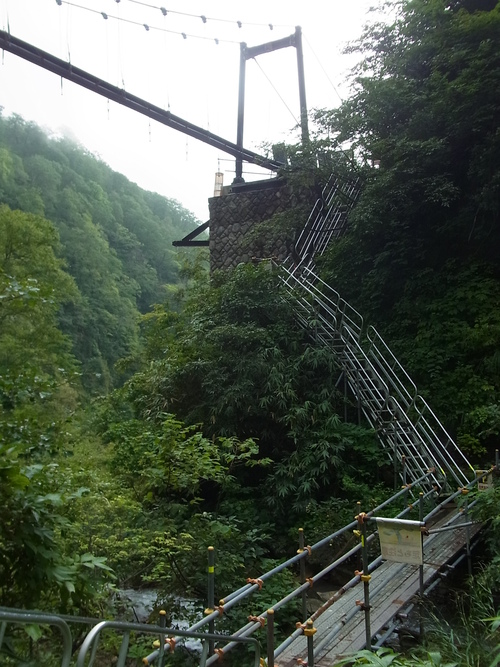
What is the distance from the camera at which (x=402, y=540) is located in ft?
11.8

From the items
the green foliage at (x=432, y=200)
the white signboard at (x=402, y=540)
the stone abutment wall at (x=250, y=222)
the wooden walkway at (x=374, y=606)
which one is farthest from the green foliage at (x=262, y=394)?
the white signboard at (x=402, y=540)

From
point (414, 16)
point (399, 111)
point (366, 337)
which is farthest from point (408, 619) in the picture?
point (414, 16)

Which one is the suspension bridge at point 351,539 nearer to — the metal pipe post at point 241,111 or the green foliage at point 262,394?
the green foliage at point 262,394

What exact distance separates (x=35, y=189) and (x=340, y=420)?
33112 mm

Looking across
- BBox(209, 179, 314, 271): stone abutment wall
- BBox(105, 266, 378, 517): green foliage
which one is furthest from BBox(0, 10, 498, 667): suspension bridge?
BBox(209, 179, 314, 271): stone abutment wall

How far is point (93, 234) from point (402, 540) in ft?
121

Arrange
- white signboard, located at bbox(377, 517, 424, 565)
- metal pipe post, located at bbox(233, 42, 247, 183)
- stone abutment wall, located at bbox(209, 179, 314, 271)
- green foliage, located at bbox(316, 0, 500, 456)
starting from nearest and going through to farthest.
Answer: white signboard, located at bbox(377, 517, 424, 565) → green foliage, located at bbox(316, 0, 500, 456) → stone abutment wall, located at bbox(209, 179, 314, 271) → metal pipe post, located at bbox(233, 42, 247, 183)

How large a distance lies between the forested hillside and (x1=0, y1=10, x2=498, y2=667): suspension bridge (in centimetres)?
1823

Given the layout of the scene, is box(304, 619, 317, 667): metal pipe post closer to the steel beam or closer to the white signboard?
the white signboard

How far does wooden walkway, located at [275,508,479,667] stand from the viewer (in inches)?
140

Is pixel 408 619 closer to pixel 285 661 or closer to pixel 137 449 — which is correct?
pixel 285 661

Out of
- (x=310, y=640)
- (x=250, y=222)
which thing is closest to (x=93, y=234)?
(x=250, y=222)

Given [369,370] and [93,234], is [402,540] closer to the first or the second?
[369,370]

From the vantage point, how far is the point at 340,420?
25.7 ft
